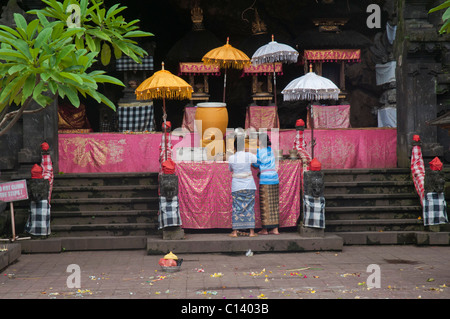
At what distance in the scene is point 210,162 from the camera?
11.4 metres

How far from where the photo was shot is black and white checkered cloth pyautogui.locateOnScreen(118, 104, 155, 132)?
53.7 feet

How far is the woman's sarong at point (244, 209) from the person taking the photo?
1070 cm

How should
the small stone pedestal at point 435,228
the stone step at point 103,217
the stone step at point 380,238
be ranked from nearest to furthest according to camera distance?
1. the stone step at point 380,238
2. the small stone pedestal at point 435,228
3. the stone step at point 103,217

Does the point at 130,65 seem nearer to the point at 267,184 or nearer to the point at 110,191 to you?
the point at 110,191

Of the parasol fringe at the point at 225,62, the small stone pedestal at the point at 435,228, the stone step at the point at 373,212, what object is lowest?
the small stone pedestal at the point at 435,228

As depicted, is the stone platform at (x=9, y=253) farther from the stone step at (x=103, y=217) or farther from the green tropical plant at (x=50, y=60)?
the green tropical plant at (x=50, y=60)

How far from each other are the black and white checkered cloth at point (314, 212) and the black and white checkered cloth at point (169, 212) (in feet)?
7.69

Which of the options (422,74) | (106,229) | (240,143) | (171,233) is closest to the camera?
(171,233)

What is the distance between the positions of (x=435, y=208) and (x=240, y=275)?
15.5 ft

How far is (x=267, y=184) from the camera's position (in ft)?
35.8

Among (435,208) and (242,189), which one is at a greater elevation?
(242,189)

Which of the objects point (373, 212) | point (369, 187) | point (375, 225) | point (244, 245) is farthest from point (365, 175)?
point (244, 245)

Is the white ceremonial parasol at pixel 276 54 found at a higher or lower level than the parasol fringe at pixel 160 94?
higher

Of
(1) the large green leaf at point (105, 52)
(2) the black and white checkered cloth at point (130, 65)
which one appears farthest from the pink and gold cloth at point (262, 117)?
(1) the large green leaf at point (105, 52)
